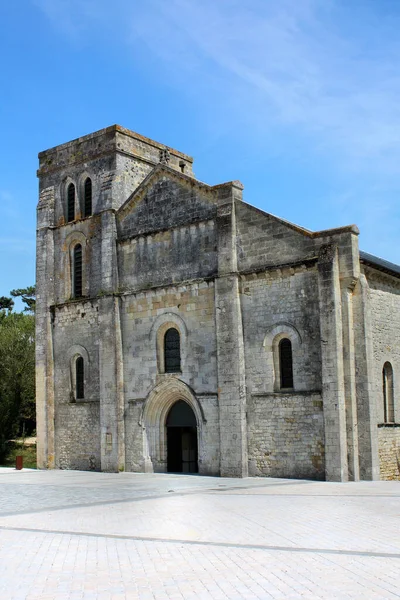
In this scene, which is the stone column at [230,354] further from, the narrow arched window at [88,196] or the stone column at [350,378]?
the narrow arched window at [88,196]

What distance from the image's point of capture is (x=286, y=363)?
914 inches

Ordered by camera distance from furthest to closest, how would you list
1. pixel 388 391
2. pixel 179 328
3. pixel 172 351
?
pixel 172 351 < pixel 179 328 < pixel 388 391

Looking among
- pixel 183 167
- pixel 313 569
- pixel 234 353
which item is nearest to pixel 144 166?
pixel 183 167

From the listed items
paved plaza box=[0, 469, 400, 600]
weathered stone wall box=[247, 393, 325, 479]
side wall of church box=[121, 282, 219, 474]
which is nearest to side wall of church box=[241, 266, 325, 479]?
weathered stone wall box=[247, 393, 325, 479]

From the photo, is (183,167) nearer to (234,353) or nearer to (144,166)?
A: (144,166)

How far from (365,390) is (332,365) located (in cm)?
124

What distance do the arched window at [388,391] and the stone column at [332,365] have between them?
3.22 m

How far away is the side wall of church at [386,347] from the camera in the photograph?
912 inches

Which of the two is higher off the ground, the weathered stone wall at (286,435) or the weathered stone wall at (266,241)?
the weathered stone wall at (266,241)

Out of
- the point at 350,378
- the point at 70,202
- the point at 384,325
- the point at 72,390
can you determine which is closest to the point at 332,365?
the point at 350,378

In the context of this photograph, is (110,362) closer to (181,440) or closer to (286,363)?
(181,440)

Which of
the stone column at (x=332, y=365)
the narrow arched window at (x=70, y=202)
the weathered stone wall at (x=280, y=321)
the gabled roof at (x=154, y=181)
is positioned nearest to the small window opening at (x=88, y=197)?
the narrow arched window at (x=70, y=202)

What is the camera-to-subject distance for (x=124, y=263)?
91.1 feet

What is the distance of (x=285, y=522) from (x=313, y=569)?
4.11 m
